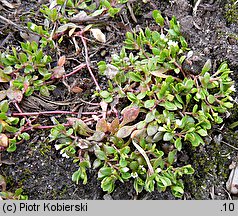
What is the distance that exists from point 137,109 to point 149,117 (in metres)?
0.08

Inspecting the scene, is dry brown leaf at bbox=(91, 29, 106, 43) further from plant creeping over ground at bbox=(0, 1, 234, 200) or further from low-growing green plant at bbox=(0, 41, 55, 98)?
low-growing green plant at bbox=(0, 41, 55, 98)

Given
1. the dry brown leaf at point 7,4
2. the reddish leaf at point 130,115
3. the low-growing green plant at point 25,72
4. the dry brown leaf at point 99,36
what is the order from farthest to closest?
1. the dry brown leaf at point 7,4
2. the dry brown leaf at point 99,36
3. the low-growing green plant at point 25,72
4. the reddish leaf at point 130,115

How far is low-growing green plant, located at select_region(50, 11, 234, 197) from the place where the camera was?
2309 mm

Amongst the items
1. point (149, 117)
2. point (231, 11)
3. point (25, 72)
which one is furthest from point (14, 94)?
point (231, 11)

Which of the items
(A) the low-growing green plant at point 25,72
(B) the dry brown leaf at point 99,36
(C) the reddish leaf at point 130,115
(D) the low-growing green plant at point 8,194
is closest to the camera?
(D) the low-growing green plant at point 8,194

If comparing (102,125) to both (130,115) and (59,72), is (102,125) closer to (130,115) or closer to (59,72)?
(130,115)

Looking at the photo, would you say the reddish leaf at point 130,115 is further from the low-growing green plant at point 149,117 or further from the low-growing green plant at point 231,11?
the low-growing green plant at point 231,11

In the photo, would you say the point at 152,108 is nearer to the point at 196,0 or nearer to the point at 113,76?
the point at 113,76

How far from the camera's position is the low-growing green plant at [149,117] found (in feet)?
7.57

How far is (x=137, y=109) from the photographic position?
7.89ft

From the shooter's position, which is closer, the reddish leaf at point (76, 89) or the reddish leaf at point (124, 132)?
the reddish leaf at point (124, 132)

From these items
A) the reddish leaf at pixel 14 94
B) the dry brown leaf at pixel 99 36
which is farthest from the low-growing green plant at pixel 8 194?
the dry brown leaf at pixel 99 36

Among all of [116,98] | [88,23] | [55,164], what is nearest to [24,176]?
[55,164]

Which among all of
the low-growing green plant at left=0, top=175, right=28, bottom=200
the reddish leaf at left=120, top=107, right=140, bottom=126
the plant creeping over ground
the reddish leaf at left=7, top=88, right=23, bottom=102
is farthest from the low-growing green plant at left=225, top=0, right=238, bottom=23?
the low-growing green plant at left=0, top=175, right=28, bottom=200
